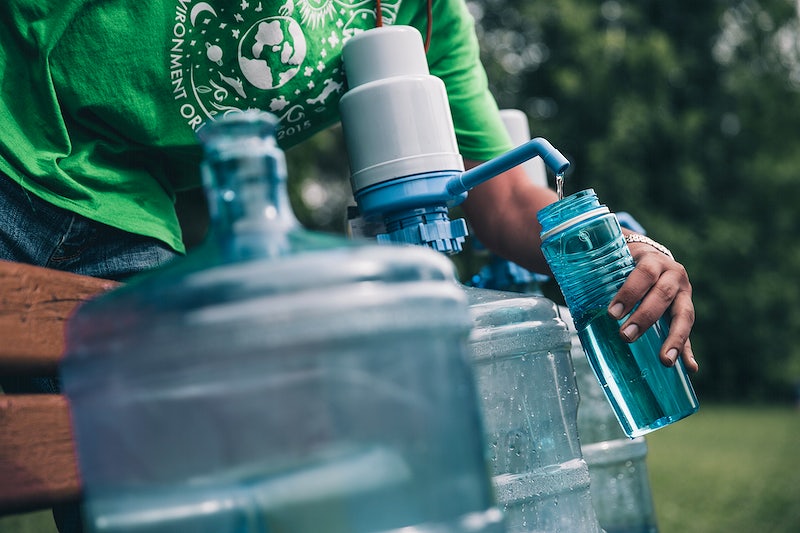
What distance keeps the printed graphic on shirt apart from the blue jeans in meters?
0.23

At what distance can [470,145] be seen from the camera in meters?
1.88

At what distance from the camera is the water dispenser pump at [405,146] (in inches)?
58.6

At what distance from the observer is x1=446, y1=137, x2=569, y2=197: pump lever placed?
4.69ft

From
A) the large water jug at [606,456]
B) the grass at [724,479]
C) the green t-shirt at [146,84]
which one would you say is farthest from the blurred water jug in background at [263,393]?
the grass at [724,479]

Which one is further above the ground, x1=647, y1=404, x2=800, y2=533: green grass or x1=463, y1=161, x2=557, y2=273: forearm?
x1=463, y1=161, x2=557, y2=273: forearm

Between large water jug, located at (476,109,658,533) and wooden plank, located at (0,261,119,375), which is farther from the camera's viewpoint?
large water jug, located at (476,109,658,533)

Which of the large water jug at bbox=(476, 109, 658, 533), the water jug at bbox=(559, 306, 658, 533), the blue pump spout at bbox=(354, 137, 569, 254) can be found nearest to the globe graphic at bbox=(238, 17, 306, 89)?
the blue pump spout at bbox=(354, 137, 569, 254)

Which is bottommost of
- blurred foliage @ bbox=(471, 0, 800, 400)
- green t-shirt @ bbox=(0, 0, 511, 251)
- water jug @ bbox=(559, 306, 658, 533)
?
water jug @ bbox=(559, 306, 658, 533)

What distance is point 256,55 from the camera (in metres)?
1.56

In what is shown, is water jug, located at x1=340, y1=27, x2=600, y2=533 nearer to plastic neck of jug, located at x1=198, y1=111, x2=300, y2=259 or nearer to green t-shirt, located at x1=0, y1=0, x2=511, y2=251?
green t-shirt, located at x1=0, y1=0, x2=511, y2=251

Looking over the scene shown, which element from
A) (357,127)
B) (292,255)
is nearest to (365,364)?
(292,255)

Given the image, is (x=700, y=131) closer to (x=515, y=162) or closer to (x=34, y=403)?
(x=515, y=162)

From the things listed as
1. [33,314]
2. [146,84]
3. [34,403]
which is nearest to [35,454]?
[34,403]

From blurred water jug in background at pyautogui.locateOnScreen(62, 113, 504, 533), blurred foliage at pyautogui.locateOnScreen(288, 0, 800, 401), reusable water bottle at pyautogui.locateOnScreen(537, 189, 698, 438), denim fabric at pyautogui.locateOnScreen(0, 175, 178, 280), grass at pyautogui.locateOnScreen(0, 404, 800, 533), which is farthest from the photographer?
blurred foliage at pyautogui.locateOnScreen(288, 0, 800, 401)
